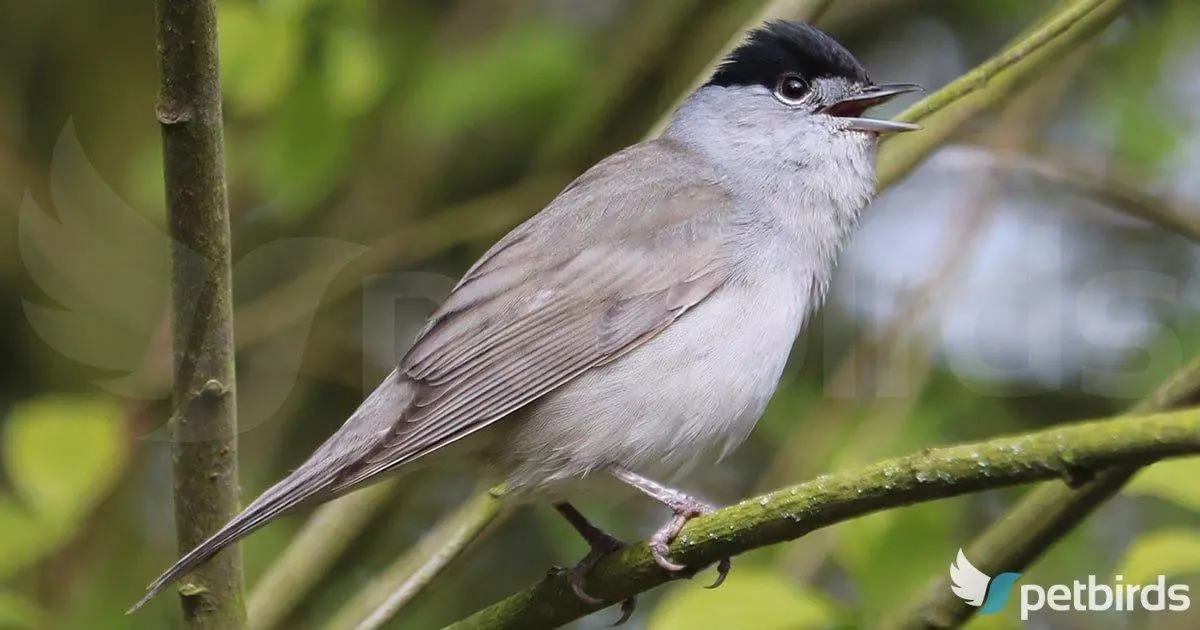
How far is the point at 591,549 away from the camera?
10.6 ft

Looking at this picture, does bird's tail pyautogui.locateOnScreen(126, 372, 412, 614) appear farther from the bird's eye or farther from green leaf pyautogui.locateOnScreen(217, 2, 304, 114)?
the bird's eye

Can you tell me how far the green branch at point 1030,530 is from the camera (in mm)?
2596

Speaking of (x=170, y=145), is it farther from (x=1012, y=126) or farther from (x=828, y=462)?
(x=1012, y=126)

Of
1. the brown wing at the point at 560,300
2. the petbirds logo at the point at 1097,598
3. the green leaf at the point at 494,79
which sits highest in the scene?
the green leaf at the point at 494,79

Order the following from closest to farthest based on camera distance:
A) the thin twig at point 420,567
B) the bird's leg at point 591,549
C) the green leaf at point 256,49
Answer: the bird's leg at point 591,549 < the thin twig at point 420,567 < the green leaf at point 256,49

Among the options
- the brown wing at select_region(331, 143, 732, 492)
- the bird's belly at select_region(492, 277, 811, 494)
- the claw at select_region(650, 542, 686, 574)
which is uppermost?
the brown wing at select_region(331, 143, 732, 492)

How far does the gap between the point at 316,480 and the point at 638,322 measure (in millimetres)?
874

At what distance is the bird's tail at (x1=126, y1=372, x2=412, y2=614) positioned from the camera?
8.29ft

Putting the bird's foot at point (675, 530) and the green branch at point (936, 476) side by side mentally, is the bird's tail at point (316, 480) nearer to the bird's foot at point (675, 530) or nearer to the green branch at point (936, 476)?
the bird's foot at point (675, 530)

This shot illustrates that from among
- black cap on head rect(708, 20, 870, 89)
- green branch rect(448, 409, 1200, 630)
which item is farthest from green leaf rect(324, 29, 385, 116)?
green branch rect(448, 409, 1200, 630)

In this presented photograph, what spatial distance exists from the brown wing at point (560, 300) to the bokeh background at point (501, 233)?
936 mm

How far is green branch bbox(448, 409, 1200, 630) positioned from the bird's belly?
0.61m

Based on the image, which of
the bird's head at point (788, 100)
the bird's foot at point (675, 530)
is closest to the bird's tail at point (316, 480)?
the bird's foot at point (675, 530)

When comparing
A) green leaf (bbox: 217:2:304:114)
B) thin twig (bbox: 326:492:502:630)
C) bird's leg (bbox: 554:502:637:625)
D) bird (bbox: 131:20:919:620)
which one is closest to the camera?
bird's leg (bbox: 554:502:637:625)
